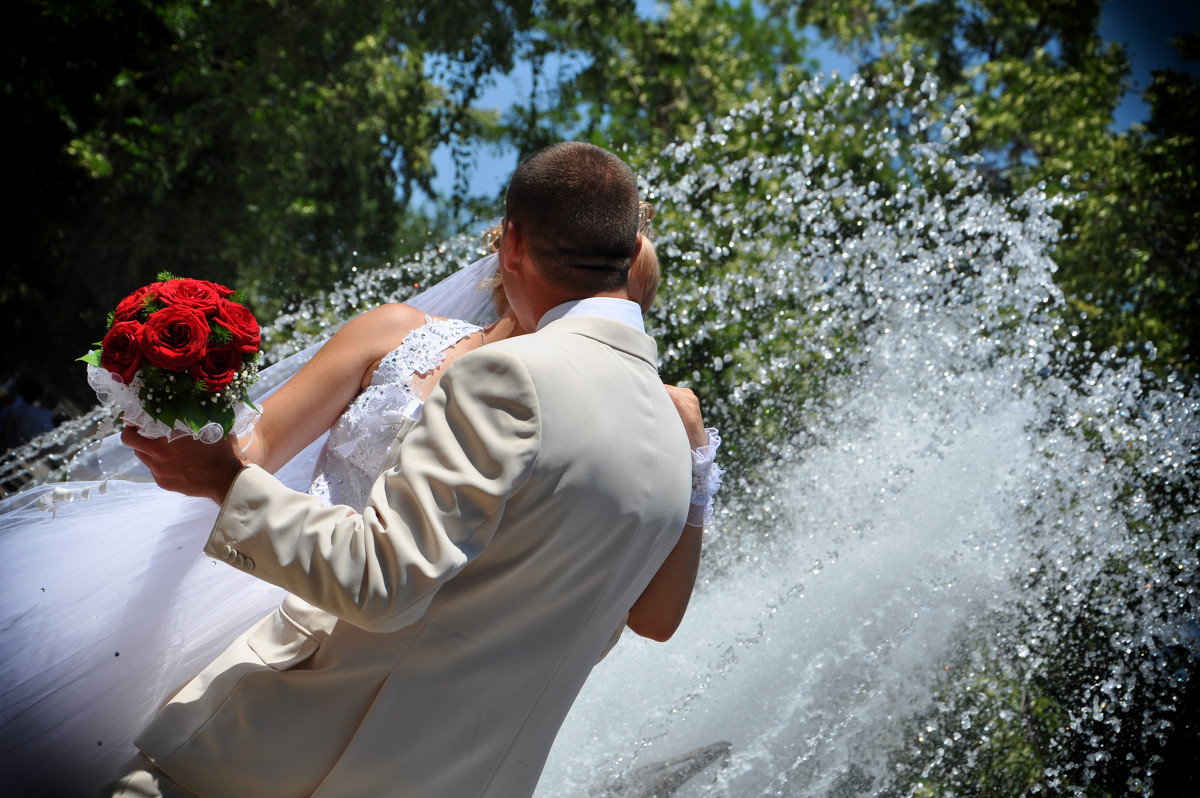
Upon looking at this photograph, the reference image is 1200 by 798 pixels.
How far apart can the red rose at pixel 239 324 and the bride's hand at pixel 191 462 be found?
181mm

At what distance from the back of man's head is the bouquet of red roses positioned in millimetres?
543

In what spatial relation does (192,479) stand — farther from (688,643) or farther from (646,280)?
(688,643)

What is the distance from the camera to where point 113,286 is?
8.62 m

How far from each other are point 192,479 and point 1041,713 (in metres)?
3.58

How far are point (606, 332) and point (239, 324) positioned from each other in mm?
661

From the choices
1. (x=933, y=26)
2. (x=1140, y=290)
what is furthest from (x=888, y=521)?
(x=933, y=26)

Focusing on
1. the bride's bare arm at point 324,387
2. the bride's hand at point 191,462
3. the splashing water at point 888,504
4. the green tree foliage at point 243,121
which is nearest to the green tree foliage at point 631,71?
the green tree foliage at point 243,121

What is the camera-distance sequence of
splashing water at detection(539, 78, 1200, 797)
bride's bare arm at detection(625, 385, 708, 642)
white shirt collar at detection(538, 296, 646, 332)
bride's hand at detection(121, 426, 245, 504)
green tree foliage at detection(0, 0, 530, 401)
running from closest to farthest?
bride's hand at detection(121, 426, 245, 504) < white shirt collar at detection(538, 296, 646, 332) < bride's bare arm at detection(625, 385, 708, 642) < splashing water at detection(539, 78, 1200, 797) < green tree foliage at detection(0, 0, 530, 401)

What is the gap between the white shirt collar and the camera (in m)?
1.54

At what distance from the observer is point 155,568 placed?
197cm

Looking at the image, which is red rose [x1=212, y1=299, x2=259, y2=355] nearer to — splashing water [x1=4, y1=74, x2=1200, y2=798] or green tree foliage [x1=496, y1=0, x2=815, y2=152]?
splashing water [x1=4, y1=74, x2=1200, y2=798]

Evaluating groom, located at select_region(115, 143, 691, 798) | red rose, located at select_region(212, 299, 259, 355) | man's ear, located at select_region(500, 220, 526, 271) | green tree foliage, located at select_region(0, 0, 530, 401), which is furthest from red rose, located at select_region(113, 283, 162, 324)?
green tree foliage, located at select_region(0, 0, 530, 401)

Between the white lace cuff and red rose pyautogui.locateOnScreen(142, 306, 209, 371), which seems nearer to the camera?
red rose pyautogui.locateOnScreen(142, 306, 209, 371)

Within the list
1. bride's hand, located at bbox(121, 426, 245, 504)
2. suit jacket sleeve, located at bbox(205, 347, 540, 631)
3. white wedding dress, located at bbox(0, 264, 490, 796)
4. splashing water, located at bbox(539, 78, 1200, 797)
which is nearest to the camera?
suit jacket sleeve, located at bbox(205, 347, 540, 631)
